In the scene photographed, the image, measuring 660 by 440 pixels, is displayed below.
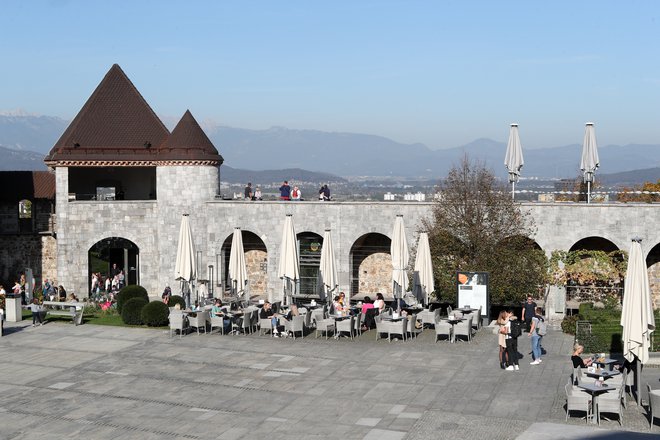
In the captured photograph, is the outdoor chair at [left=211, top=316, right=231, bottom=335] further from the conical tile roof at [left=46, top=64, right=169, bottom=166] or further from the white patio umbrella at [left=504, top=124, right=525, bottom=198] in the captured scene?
the conical tile roof at [left=46, top=64, right=169, bottom=166]

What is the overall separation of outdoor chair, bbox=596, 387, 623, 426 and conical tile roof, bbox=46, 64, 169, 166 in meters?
28.2

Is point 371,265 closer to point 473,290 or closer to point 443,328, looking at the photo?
point 473,290

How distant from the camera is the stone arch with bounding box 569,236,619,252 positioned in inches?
1475

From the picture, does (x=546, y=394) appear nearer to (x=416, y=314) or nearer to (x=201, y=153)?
(x=416, y=314)

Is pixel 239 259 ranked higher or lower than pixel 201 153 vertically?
lower

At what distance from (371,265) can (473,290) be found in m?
9.42

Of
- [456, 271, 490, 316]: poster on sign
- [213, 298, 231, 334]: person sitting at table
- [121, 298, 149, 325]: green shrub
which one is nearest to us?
[213, 298, 231, 334]: person sitting at table

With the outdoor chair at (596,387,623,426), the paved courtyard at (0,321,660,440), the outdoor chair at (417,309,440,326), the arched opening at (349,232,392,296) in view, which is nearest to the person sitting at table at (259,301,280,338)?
the paved courtyard at (0,321,660,440)

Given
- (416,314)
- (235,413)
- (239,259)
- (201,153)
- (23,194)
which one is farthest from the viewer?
(23,194)

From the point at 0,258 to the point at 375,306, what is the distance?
2227 cm

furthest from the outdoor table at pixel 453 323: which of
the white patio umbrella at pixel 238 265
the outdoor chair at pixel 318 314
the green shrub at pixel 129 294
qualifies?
the green shrub at pixel 129 294

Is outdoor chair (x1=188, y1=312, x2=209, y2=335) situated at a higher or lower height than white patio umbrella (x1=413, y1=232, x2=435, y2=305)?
lower

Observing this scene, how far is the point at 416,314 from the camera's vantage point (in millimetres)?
31625

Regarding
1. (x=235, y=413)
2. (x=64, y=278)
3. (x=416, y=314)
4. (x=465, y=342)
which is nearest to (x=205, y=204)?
(x=64, y=278)
